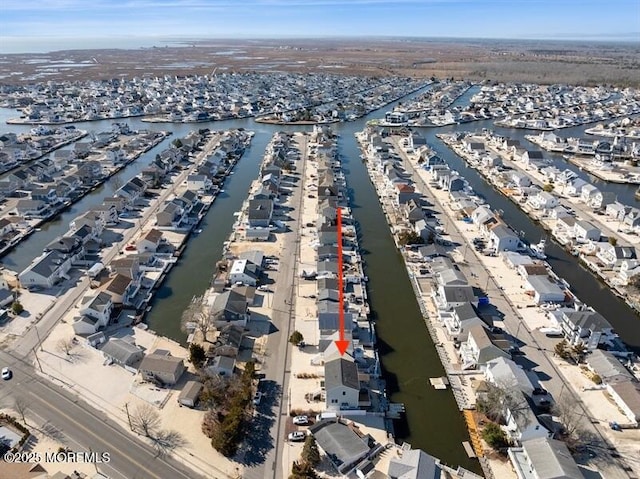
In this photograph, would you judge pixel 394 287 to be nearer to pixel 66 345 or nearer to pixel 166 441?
pixel 166 441

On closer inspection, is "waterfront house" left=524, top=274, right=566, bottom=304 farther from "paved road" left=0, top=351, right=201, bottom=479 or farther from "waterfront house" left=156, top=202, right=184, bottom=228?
"waterfront house" left=156, top=202, right=184, bottom=228

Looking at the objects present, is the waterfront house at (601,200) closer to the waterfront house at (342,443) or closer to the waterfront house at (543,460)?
the waterfront house at (543,460)

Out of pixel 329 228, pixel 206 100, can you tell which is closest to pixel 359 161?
pixel 329 228

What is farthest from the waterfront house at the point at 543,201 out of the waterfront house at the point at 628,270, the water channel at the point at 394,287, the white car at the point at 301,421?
the white car at the point at 301,421

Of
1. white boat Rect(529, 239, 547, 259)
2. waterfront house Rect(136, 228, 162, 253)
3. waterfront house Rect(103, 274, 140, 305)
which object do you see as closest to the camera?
waterfront house Rect(103, 274, 140, 305)

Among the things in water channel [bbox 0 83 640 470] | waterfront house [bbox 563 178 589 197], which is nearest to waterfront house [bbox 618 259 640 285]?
water channel [bbox 0 83 640 470]

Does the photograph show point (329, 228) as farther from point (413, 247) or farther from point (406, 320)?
point (406, 320)

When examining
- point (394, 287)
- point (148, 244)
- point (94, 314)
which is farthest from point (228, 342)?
point (148, 244)
